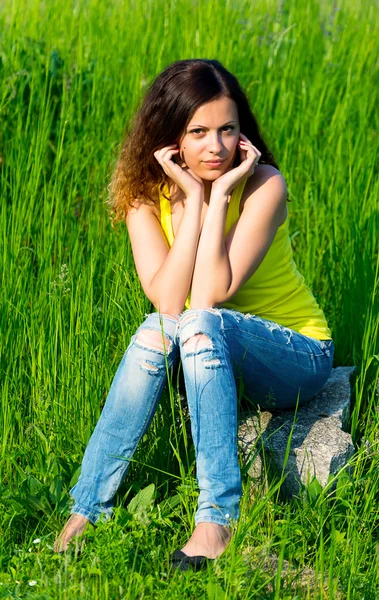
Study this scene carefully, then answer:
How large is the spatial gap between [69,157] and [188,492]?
5.96 ft

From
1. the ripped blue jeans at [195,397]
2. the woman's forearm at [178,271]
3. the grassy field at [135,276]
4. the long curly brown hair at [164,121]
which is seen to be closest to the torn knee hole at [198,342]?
the ripped blue jeans at [195,397]

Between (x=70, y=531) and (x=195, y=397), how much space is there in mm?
503

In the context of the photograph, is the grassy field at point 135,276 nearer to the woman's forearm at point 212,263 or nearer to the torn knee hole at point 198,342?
the torn knee hole at point 198,342

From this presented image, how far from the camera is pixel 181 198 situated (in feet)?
9.41

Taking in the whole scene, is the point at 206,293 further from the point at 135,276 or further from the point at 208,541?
the point at 208,541

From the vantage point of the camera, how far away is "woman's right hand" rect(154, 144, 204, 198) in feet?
8.88

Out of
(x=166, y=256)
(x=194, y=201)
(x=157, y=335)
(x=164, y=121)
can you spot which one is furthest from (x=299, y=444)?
(x=164, y=121)

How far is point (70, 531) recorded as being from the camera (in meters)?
2.32

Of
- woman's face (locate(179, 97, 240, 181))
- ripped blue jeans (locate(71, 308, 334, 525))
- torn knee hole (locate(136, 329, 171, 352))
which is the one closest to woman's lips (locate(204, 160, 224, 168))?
woman's face (locate(179, 97, 240, 181))

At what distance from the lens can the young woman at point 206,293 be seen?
231 centimetres

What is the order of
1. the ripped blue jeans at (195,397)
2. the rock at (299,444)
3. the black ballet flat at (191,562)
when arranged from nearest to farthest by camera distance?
the black ballet flat at (191,562) → the ripped blue jeans at (195,397) → the rock at (299,444)

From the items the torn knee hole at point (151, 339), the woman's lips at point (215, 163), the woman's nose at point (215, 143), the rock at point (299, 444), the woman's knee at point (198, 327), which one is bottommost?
the rock at point (299, 444)

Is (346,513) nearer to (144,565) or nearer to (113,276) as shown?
(144,565)

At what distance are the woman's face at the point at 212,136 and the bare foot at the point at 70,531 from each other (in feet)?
3.72
